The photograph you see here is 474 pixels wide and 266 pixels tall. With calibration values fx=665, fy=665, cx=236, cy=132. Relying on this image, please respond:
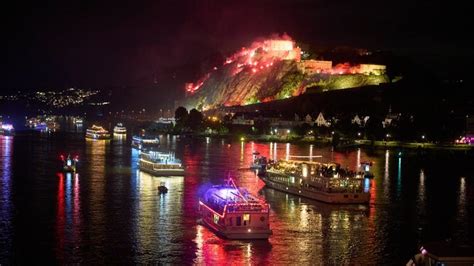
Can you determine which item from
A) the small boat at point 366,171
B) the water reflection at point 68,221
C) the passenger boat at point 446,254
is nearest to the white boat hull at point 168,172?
the water reflection at point 68,221

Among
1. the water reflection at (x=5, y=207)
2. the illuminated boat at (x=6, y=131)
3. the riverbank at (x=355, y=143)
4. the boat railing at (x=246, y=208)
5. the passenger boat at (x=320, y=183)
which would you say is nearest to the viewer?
the water reflection at (x=5, y=207)

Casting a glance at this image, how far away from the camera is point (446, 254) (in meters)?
13.2

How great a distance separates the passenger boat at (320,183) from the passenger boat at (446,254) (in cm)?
1330

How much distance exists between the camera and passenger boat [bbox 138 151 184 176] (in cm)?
3572

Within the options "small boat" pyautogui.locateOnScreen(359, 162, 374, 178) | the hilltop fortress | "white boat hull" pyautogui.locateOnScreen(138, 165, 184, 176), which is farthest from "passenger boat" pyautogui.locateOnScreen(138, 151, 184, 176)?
the hilltop fortress

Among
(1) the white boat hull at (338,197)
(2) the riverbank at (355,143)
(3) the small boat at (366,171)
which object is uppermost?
(2) the riverbank at (355,143)

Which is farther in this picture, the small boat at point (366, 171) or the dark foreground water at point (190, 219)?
the small boat at point (366, 171)

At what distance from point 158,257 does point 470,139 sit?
1885 inches

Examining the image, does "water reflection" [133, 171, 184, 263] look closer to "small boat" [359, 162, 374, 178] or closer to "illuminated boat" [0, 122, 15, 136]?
"small boat" [359, 162, 374, 178]

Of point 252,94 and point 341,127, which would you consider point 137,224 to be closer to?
point 341,127

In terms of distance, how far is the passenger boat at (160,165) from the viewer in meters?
35.7

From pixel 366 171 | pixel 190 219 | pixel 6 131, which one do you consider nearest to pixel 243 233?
pixel 190 219

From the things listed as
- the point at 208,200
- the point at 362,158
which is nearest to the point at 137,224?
the point at 208,200

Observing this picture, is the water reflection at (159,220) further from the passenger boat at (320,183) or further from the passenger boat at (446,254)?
the passenger boat at (446,254)
